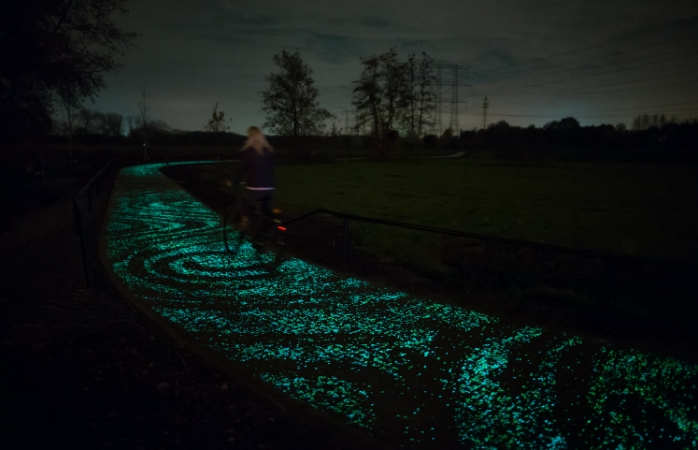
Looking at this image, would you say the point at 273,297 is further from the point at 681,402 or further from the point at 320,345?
the point at 681,402

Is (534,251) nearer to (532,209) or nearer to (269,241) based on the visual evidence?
(269,241)

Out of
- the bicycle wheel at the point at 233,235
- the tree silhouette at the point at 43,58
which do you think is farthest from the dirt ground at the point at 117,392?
the tree silhouette at the point at 43,58

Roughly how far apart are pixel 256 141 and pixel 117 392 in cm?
535

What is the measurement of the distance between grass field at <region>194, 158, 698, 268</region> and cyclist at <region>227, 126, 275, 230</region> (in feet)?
7.88

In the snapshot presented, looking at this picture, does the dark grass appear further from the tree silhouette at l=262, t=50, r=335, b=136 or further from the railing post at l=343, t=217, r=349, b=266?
the tree silhouette at l=262, t=50, r=335, b=136

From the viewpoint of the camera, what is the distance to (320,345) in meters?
4.94

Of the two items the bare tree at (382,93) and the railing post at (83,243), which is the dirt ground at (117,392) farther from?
the bare tree at (382,93)

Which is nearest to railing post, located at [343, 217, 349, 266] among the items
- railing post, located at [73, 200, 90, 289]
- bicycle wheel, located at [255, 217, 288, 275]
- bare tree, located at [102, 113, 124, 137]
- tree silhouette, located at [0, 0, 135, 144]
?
bicycle wheel, located at [255, 217, 288, 275]

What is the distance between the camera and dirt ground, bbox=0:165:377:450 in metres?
3.39

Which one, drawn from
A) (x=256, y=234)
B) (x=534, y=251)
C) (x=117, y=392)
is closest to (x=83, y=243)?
(x=256, y=234)

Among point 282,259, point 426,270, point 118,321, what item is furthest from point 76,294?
point 426,270

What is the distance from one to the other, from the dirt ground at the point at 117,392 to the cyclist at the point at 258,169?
10.2 ft

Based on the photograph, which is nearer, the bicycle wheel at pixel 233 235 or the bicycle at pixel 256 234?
the bicycle at pixel 256 234

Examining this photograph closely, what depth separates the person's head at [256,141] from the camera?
856cm
